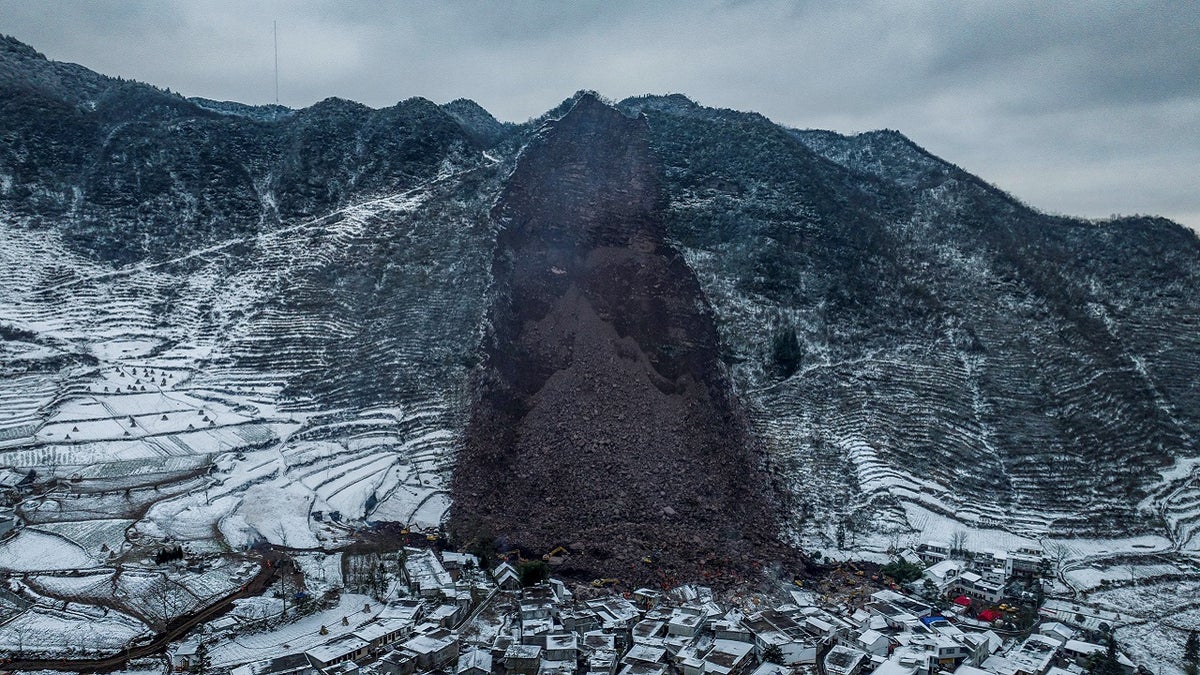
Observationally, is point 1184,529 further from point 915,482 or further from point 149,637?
point 149,637

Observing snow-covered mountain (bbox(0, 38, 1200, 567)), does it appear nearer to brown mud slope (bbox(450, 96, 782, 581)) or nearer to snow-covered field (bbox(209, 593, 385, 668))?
brown mud slope (bbox(450, 96, 782, 581))

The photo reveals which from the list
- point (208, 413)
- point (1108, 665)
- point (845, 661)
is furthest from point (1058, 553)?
point (208, 413)

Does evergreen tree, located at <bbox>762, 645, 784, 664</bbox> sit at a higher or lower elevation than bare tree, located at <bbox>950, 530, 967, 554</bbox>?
lower

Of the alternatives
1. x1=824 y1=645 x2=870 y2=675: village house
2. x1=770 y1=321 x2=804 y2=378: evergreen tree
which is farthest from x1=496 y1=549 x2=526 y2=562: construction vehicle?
x1=770 y1=321 x2=804 y2=378: evergreen tree

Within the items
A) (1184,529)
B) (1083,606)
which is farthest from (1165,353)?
(1083,606)

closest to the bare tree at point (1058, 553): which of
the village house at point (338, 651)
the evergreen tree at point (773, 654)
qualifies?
the evergreen tree at point (773, 654)

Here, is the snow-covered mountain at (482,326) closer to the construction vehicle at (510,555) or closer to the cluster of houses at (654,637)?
the construction vehicle at (510,555)

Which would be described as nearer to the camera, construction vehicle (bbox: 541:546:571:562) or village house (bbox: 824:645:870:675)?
village house (bbox: 824:645:870:675)

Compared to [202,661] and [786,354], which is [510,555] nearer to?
[202,661]
